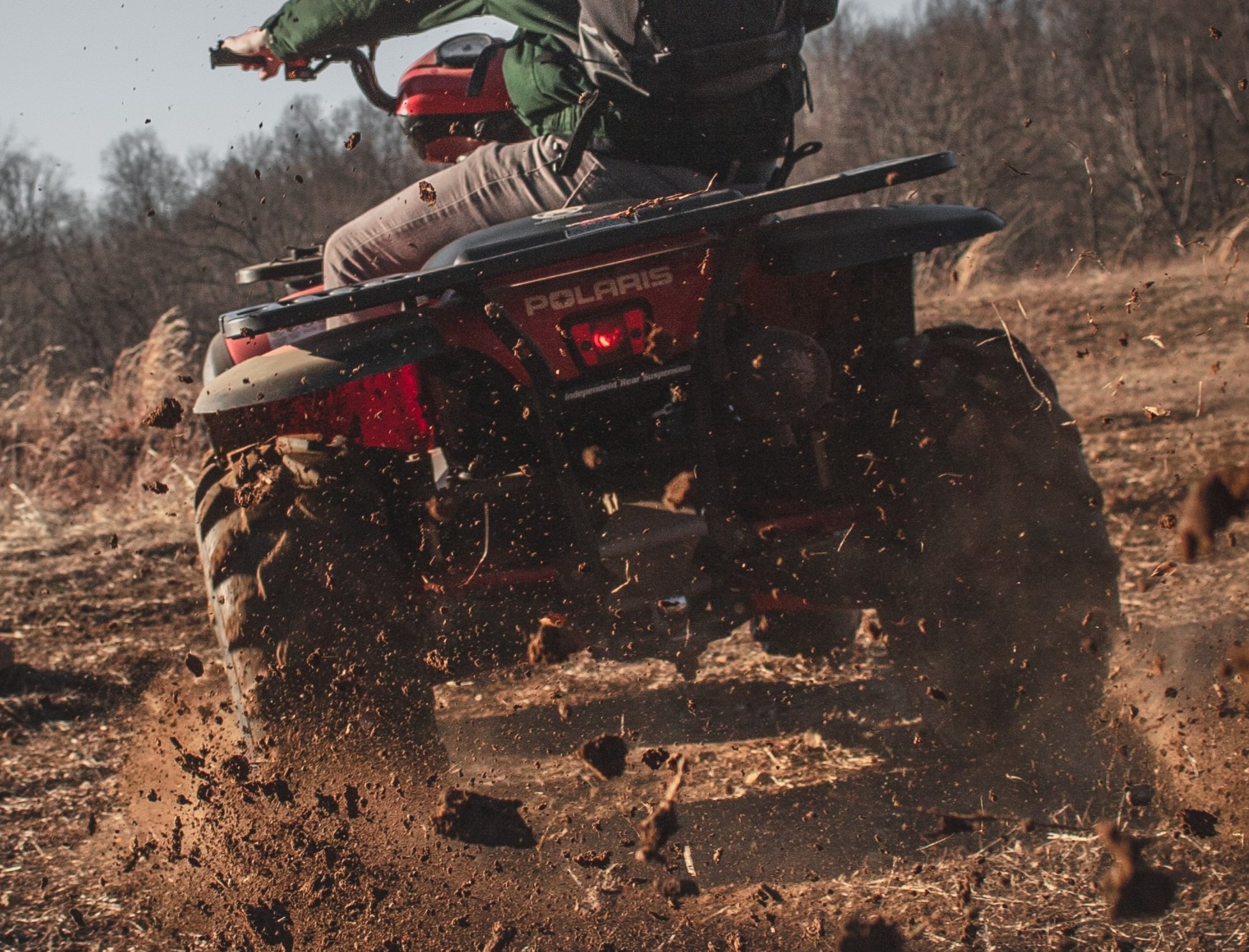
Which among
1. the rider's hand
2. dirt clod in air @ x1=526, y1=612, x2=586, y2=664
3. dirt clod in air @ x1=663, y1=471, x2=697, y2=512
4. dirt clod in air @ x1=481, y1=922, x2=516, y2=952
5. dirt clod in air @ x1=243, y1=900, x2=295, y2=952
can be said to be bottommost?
dirt clod in air @ x1=481, y1=922, x2=516, y2=952

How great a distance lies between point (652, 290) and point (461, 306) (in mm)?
365

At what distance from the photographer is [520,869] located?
8.71 ft

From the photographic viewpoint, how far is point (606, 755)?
2436 millimetres

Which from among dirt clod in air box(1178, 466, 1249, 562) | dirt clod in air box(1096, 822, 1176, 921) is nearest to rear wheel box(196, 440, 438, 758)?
dirt clod in air box(1096, 822, 1176, 921)

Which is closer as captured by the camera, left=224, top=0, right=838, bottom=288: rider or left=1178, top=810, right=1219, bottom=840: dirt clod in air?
left=1178, top=810, right=1219, bottom=840: dirt clod in air

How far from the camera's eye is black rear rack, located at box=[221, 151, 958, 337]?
2230 mm

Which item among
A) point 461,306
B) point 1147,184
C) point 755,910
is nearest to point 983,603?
point 755,910

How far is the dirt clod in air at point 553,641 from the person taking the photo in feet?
8.69

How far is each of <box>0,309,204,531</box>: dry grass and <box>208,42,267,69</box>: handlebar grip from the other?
15.0 feet

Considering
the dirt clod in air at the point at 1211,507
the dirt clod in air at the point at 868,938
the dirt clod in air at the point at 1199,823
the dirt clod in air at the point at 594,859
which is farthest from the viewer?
the dirt clod in air at the point at 594,859

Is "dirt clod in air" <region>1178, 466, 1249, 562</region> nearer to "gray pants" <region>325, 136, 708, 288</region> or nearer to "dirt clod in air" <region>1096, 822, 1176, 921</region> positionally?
"dirt clod in air" <region>1096, 822, 1176, 921</region>

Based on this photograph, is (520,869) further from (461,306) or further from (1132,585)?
(1132,585)

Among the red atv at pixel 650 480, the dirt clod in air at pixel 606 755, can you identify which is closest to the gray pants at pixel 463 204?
the red atv at pixel 650 480

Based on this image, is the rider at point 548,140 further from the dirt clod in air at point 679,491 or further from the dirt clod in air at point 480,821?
the dirt clod in air at point 480,821
